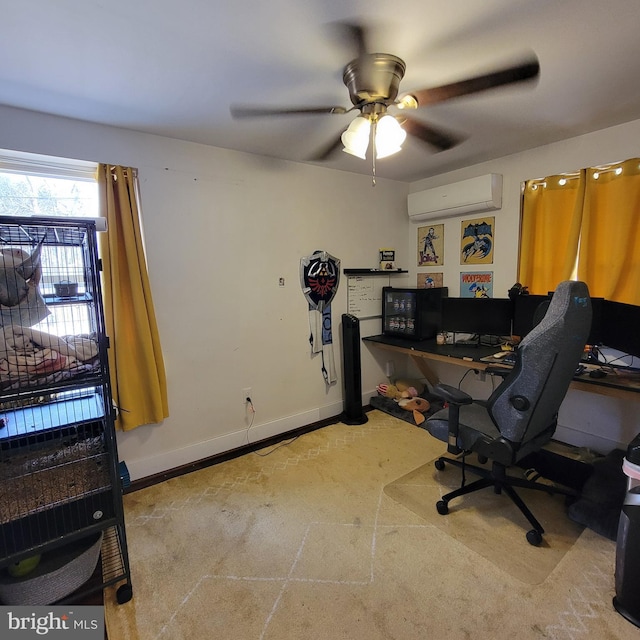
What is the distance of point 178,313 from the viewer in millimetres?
2416

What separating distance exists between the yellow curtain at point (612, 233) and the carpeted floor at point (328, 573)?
158 cm

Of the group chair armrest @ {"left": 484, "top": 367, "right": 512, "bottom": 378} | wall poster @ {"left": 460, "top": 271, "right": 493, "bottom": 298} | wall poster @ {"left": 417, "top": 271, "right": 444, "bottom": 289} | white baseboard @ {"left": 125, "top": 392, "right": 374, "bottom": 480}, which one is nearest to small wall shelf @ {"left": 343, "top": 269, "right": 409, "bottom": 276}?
wall poster @ {"left": 417, "top": 271, "right": 444, "bottom": 289}

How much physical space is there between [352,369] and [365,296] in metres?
0.78

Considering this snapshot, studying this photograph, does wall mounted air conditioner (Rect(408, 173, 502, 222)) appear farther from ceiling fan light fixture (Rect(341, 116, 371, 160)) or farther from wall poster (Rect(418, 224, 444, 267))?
ceiling fan light fixture (Rect(341, 116, 371, 160))

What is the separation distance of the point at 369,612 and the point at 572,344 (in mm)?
1473

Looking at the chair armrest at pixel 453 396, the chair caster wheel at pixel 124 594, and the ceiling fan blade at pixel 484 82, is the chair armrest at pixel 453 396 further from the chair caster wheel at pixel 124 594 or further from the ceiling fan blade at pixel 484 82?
the chair caster wheel at pixel 124 594

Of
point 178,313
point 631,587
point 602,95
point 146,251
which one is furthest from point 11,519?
point 602,95

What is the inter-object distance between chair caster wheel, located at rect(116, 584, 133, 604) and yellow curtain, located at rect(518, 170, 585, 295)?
10.4ft

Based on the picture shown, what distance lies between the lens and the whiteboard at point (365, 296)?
3.34 meters

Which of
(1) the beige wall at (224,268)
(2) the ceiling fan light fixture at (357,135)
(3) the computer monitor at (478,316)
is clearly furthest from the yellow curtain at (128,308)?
(3) the computer monitor at (478,316)

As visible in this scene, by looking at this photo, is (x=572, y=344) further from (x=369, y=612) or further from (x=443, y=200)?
(x=443, y=200)

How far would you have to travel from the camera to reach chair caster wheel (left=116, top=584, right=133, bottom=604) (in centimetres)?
147

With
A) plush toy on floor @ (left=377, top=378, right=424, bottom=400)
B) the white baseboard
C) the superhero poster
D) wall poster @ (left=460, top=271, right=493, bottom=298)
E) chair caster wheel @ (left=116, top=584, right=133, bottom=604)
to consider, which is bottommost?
chair caster wheel @ (left=116, top=584, right=133, bottom=604)

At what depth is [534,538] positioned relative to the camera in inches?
66.9
